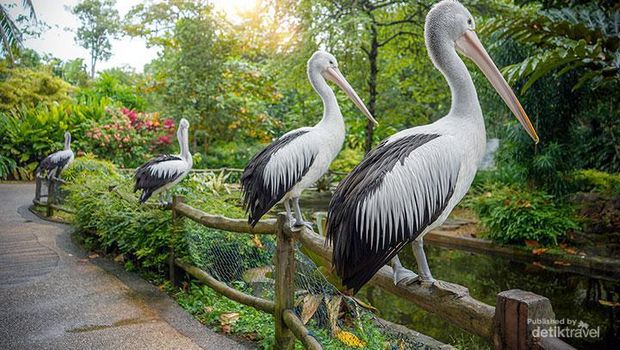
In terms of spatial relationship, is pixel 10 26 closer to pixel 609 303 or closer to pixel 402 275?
pixel 402 275

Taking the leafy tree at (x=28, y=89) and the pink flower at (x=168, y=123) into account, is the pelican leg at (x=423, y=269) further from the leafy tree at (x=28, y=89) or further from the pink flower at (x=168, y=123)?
the leafy tree at (x=28, y=89)

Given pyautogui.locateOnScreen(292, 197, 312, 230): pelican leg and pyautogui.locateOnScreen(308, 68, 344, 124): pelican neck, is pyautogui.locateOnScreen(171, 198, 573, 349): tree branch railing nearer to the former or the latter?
pyautogui.locateOnScreen(292, 197, 312, 230): pelican leg

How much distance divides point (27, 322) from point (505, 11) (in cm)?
817

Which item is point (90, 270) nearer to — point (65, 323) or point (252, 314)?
point (65, 323)

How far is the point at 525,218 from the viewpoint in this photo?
7.17 meters

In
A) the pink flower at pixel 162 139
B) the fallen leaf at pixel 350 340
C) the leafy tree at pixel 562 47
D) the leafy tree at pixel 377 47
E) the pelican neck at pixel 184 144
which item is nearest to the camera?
the fallen leaf at pixel 350 340

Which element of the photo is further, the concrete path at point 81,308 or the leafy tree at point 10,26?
the leafy tree at point 10,26

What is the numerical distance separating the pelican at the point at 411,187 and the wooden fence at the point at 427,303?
0.43ft

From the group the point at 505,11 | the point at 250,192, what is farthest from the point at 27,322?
the point at 505,11

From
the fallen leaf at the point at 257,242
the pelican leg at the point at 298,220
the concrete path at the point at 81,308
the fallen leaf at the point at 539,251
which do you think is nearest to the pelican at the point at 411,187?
the pelican leg at the point at 298,220

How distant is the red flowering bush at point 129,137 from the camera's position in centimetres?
1260

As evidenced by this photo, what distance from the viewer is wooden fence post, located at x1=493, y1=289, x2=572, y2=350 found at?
128 centimetres

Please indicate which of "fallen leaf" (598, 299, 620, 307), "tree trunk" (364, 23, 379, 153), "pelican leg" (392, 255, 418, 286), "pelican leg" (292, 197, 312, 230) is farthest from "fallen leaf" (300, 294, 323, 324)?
"tree trunk" (364, 23, 379, 153)

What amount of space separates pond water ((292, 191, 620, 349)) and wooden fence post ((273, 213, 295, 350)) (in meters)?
1.70
